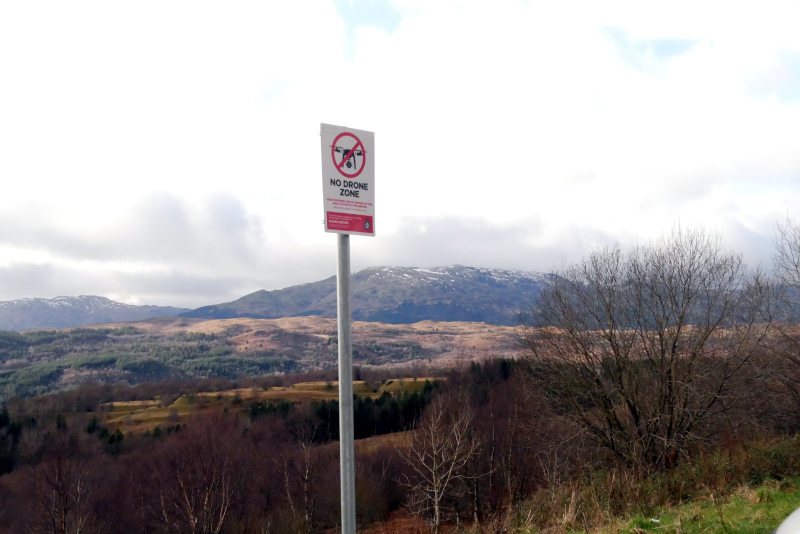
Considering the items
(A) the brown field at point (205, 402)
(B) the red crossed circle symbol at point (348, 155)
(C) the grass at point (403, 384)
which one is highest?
(B) the red crossed circle symbol at point (348, 155)

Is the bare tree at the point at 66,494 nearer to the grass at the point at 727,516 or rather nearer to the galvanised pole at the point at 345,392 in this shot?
the grass at the point at 727,516

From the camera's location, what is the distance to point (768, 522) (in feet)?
22.6

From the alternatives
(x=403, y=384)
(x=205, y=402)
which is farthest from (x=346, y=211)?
(x=205, y=402)

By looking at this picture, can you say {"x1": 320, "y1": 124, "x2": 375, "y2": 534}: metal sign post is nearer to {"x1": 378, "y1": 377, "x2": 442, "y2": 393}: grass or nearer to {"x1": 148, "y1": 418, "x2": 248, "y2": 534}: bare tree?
{"x1": 148, "y1": 418, "x2": 248, "y2": 534}: bare tree

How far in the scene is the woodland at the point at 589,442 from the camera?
11.9 meters

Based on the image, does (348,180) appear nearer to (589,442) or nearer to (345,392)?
(345,392)

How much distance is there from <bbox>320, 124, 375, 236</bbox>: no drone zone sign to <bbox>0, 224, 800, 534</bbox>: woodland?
18.4ft

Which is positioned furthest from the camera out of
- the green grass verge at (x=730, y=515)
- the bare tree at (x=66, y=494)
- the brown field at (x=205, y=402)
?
the brown field at (x=205, y=402)

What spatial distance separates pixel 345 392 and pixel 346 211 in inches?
49.8

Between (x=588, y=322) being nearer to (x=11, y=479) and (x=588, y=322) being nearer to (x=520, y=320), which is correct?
(x=520, y=320)

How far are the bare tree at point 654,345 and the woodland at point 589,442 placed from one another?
0.07m

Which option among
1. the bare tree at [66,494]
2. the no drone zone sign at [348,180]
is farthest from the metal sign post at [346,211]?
the bare tree at [66,494]

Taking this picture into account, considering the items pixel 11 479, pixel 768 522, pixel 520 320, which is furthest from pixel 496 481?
pixel 11 479

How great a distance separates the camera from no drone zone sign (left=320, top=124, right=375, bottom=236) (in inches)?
141
